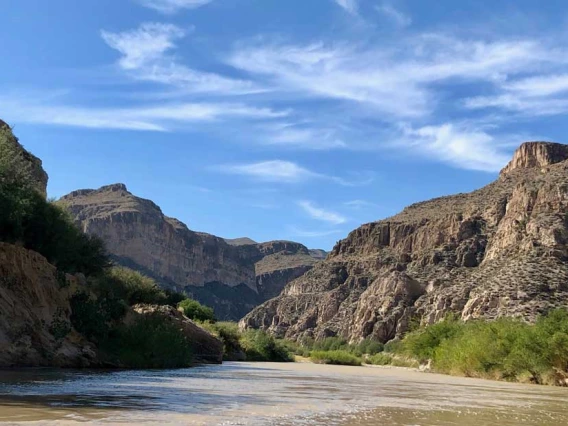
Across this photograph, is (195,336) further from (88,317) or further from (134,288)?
(88,317)

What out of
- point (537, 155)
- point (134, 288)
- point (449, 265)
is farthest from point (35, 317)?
point (537, 155)

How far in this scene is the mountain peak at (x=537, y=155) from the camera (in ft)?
443

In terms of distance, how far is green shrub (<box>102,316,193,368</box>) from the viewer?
2948 cm

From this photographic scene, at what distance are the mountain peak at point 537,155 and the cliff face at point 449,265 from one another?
292 millimetres

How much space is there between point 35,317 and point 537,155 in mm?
132885

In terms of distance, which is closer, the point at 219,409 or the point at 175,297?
the point at 219,409

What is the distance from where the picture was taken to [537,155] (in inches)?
5487

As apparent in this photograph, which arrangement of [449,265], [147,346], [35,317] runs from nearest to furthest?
1. [35,317]
2. [147,346]
3. [449,265]

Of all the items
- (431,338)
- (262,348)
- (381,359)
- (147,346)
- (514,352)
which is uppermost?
(431,338)

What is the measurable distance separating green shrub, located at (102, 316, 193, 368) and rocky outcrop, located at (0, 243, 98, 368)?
2073mm

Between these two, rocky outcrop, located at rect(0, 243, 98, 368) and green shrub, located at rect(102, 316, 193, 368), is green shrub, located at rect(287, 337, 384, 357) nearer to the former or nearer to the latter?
green shrub, located at rect(102, 316, 193, 368)

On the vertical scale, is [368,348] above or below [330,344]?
below

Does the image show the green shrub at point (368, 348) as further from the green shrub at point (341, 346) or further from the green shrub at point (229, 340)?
the green shrub at point (229, 340)

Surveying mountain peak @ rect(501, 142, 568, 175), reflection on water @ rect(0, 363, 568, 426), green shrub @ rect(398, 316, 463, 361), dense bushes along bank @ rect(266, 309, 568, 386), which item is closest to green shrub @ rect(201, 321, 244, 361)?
green shrub @ rect(398, 316, 463, 361)
